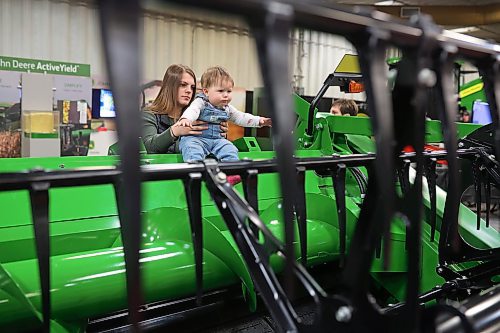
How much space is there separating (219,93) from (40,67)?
3.39 m

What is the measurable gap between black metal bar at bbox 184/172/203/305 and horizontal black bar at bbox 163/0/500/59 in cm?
66

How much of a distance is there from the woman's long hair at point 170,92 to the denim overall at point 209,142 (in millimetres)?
240

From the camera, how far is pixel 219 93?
291cm

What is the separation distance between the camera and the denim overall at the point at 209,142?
260 centimetres

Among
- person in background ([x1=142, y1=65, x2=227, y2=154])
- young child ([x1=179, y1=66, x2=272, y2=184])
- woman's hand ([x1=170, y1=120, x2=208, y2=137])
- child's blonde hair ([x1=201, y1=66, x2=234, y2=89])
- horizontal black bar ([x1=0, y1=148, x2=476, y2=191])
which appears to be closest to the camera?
horizontal black bar ([x1=0, y1=148, x2=476, y2=191])

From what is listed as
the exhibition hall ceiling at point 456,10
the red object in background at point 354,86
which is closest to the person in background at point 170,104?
the red object in background at point 354,86

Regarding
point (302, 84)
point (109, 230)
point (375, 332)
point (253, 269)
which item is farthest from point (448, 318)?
point (302, 84)

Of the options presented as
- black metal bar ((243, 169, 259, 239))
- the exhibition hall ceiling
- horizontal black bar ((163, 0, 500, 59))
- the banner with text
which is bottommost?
black metal bar ((243, 169, 259, 239))

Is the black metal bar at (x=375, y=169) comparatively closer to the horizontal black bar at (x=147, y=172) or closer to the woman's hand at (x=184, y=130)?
the horizontal black bar at (x=147, y=172)

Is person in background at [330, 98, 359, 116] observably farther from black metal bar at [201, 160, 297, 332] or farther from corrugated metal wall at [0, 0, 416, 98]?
black metal bar at [201, 160, 297, 332]

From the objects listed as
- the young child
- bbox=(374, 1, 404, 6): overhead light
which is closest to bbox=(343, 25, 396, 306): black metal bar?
the young child

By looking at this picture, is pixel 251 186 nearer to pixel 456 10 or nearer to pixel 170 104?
pixel 170 104

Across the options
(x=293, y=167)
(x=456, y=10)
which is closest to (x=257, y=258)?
(x=293, y=167)

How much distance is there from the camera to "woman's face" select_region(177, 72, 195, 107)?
3.09 m
